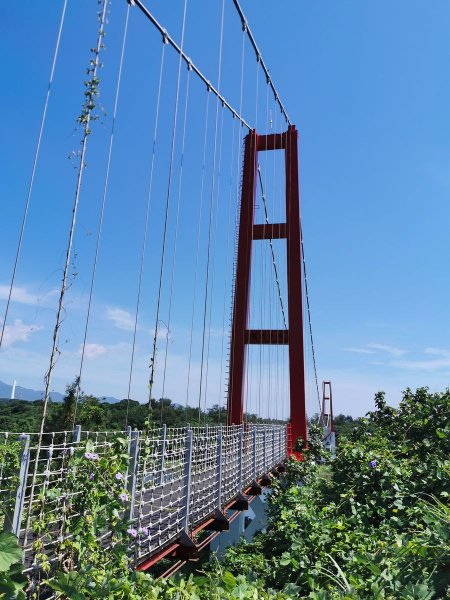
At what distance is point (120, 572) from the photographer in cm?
191

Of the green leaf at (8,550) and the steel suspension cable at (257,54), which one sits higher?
the steel suspension cable at (257,54)

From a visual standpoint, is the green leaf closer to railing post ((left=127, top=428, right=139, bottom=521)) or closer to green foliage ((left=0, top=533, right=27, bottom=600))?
green foliage ((left=0, top=533, right=27, bottom=600))

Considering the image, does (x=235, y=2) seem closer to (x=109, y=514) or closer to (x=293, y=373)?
(x=293, y=373)

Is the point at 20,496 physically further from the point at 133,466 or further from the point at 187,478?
the point at 187,478

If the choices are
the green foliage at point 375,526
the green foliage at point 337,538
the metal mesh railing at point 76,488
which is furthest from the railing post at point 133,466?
the green foliage at point 375,526

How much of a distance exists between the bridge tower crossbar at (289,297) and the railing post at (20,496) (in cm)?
799

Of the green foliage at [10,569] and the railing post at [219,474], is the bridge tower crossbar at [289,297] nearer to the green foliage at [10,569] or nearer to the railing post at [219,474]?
the railing post at [219,474]

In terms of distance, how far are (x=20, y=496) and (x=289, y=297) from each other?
9.01m

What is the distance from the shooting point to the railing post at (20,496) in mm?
1610

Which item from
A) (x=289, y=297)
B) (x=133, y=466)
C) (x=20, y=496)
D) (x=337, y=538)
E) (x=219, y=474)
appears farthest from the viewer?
(x=289, y=297)

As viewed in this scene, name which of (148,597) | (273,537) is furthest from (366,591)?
(273,537)

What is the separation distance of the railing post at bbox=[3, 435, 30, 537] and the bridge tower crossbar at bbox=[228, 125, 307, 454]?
26.2 ft

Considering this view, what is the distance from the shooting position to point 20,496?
165 centimetres

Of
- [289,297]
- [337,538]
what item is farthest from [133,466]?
[289,297]
